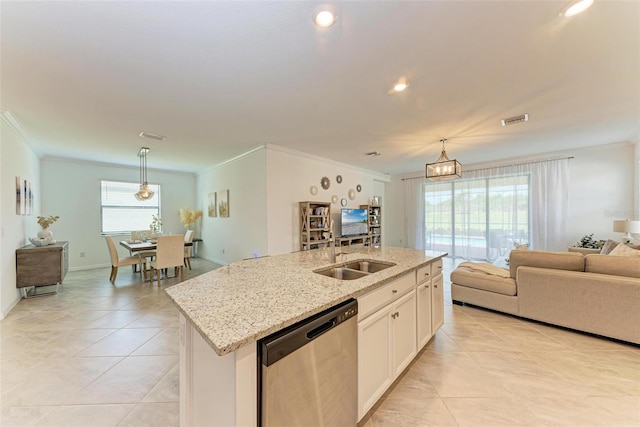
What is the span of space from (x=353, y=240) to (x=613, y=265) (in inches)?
168

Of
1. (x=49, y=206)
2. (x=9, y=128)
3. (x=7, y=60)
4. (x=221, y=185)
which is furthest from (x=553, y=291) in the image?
(x=49, y=206)

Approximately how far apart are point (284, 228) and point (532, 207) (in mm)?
5596

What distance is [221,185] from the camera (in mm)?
5902

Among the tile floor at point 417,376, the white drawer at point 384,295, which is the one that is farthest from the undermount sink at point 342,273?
the tile floor at point 417,376

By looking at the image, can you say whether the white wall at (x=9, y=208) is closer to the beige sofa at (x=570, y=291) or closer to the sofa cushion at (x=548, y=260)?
the beige sofa at (x=570, y=291)

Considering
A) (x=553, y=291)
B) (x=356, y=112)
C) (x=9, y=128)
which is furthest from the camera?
(x=9, y=128)

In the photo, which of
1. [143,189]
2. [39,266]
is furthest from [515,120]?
[39,266]

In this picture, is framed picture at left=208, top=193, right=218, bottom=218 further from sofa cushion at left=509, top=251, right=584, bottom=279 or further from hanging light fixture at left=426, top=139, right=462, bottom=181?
sofa cushion at left=509, top=251, right=584, bottom=279

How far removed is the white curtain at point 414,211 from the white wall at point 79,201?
25.4 ft

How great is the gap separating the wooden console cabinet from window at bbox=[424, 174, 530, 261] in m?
8.14

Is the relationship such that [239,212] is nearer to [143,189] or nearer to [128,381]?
[143,189]

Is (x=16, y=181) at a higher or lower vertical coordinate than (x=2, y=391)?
higher

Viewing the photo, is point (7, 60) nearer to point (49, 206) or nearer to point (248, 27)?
point (248, 27)

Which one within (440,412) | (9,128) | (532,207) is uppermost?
(9,128)
